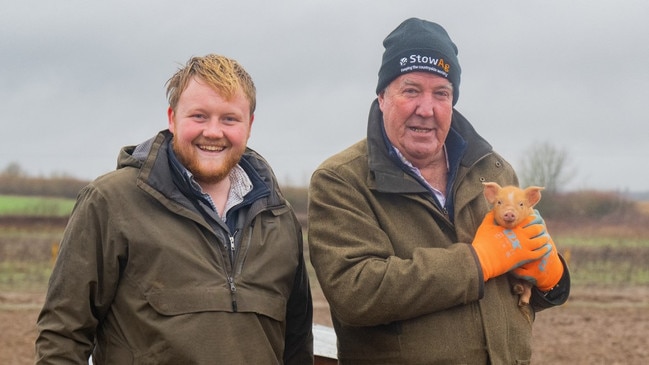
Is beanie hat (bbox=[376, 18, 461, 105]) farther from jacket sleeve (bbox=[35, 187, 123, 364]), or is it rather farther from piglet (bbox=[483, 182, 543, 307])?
jacket sleeve (bbox=[35, 187, 123, 364])

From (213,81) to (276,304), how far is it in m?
0.85

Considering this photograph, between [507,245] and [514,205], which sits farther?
[514,205]

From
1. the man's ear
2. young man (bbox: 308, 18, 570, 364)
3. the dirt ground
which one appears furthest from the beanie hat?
the dirt ground

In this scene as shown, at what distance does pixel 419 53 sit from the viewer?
379 cm

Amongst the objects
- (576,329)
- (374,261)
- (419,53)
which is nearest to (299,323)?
A: (374,261)

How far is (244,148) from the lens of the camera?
3.58 meters

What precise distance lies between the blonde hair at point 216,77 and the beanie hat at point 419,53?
22.8 inches

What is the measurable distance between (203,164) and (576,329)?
394 inches

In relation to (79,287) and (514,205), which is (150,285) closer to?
(79,287)

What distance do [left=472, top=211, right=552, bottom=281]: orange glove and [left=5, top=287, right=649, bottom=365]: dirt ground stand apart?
23.5 feet

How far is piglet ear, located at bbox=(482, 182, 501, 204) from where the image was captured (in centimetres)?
376

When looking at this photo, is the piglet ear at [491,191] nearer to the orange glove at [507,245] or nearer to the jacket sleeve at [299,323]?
the orange glove at [507,245]

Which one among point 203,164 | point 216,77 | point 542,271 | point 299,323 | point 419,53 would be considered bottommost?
point 299,323

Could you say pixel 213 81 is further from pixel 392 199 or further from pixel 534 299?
pixel 534 299
